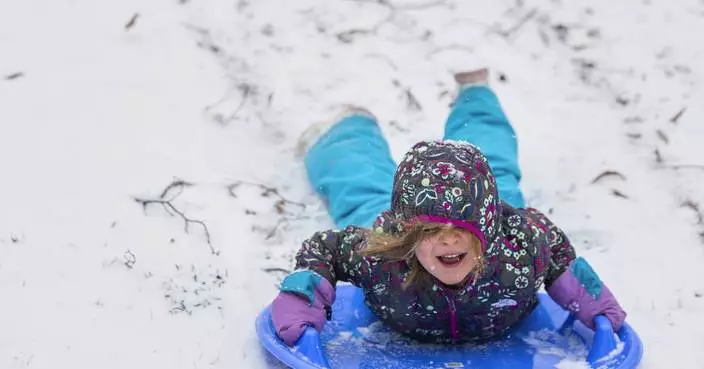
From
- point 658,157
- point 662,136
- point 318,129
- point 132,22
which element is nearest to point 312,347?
point 318,129

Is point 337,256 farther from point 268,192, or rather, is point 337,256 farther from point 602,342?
point 268,192

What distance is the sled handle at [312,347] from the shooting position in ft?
7.88

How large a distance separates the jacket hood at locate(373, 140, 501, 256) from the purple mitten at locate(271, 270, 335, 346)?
24 cm

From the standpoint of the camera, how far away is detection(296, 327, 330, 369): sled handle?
240 cm

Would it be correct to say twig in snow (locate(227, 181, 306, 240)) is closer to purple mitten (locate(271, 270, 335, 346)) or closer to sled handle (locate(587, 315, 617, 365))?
purple mitten (locate(271, 270, 335, 346))

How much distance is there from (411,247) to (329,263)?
11.7 inches

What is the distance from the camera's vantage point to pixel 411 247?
234cm

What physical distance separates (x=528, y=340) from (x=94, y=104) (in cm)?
189

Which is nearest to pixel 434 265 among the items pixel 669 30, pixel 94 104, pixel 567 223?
pixel 567 223

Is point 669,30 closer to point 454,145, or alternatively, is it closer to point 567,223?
point 567,223

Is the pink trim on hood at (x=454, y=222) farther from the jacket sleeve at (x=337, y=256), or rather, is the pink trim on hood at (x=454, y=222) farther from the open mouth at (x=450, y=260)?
the jacket sleeve at (x=337, y=256)

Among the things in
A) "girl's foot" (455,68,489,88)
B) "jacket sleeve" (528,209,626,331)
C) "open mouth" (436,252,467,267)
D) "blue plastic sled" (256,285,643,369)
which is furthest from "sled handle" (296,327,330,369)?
"girl's foot" (455,68,489,88)

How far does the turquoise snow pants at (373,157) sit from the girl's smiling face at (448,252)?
0.73 m

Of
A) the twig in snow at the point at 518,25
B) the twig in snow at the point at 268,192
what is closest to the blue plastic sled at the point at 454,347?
the twig in snow at the point at 268,192
